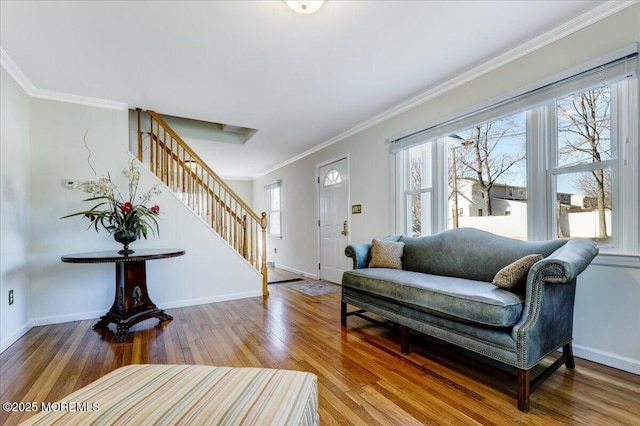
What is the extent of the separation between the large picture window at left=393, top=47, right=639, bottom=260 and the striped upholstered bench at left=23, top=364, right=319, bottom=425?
2278 mm

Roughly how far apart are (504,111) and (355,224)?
7.86 ft

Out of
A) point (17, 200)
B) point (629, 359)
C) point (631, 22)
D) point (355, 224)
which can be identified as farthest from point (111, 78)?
point (629, 359)

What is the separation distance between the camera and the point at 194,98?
3268mm

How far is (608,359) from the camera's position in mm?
1960

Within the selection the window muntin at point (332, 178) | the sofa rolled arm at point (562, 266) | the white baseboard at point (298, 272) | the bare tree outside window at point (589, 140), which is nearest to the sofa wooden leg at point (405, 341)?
the sofa rolled arm at point (562, 266)

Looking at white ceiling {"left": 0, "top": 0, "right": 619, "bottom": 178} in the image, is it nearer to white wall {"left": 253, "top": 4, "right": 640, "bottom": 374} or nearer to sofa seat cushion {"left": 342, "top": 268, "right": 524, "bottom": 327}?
white wall {"left": 253, "top": 4, "right": 640, "bottom": 374}

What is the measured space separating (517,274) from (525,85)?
156cm

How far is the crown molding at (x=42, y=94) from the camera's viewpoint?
2.47 metres

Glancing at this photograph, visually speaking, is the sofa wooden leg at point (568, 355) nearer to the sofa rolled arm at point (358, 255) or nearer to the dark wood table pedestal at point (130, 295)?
the sofa rolled arm at point (358, 255)

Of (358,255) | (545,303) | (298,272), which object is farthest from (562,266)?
(298,272)

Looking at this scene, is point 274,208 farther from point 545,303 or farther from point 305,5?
point 545,303

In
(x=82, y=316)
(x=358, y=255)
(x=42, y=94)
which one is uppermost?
(x=42, y=94)

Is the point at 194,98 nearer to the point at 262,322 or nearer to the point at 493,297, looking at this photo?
the point at 262,322

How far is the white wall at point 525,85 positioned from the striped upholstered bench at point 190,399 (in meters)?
2.16
